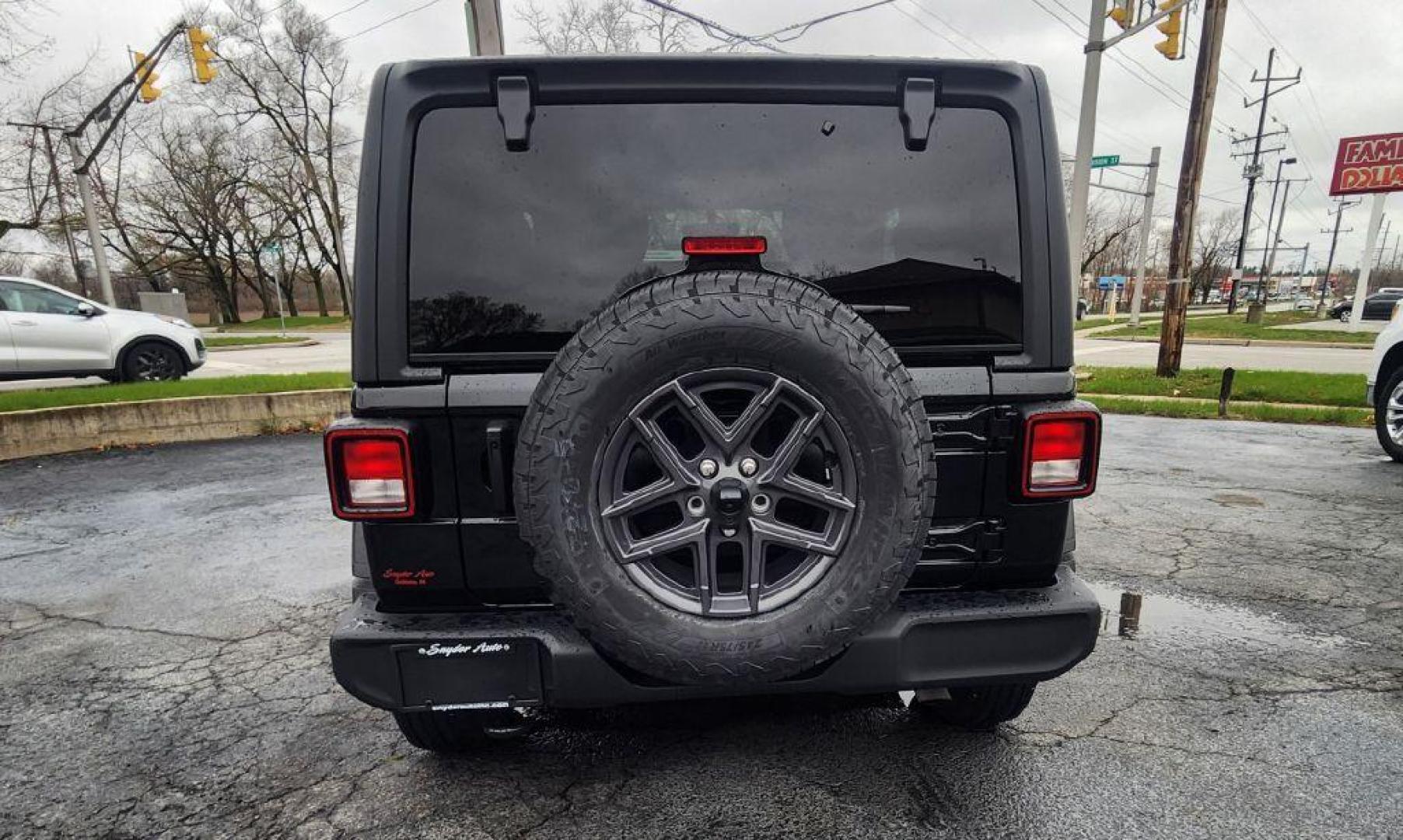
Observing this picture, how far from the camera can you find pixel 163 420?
819 cm

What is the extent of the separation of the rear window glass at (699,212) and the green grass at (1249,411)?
9383mm

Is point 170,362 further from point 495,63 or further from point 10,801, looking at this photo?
point 495,63

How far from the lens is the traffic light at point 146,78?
13.0 meters

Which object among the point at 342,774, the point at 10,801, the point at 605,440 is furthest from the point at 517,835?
the point at 10,801

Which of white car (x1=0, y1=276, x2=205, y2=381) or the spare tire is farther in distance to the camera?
white car (x1=0, y1=276, x2=205, y2=381)

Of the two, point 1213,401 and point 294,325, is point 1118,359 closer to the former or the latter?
point 1213,401

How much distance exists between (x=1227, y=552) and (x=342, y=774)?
485 cm

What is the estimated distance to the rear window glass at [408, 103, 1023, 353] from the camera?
1919 mm

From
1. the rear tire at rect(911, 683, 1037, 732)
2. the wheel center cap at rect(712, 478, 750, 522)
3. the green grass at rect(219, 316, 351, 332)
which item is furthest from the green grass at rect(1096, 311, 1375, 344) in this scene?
the green grass at rect(219, 316, 351, 332)

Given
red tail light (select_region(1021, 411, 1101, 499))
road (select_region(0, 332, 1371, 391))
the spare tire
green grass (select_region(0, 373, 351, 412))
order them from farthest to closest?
road (select_region(0, 332, 1371, 391)) < green grass (select_region(0, 373, 351, 412)) < red tail light (select_region(1021, 411, 1101, 499)) < the spare tire

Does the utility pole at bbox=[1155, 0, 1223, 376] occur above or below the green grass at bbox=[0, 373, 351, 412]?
above

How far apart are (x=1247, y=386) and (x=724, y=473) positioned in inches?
483

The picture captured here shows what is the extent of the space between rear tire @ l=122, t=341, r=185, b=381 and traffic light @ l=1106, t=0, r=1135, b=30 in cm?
1524

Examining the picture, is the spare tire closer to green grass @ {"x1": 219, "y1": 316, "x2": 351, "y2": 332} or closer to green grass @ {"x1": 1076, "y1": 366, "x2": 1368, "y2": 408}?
green grass @ {"x1": 1076, "y1": 366, "x2": 1368, "y2": 408}
